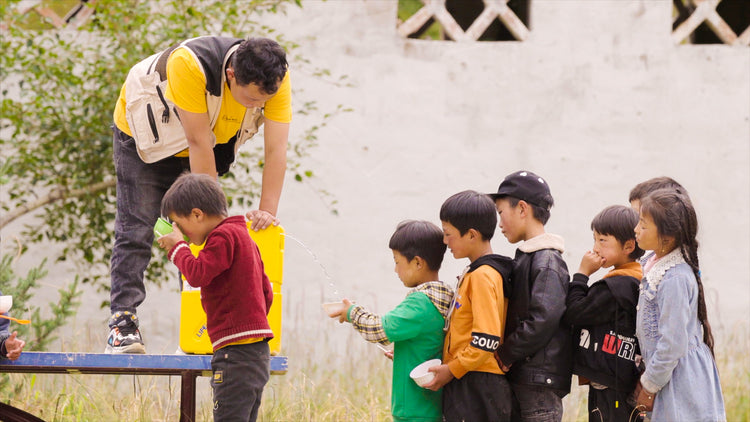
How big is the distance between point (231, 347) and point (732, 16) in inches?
247

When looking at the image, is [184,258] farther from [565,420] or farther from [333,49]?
[333,49]

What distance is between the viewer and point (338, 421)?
4801 millimetres

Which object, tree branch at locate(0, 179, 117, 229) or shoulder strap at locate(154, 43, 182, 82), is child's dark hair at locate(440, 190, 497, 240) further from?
tree branch at locate(0, 179, 117, 229)

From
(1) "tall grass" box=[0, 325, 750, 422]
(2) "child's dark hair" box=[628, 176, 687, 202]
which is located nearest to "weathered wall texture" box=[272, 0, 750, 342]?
(1) "tall grass" box=[0, 325, 750, 422]

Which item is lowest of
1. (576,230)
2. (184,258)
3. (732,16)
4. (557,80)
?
(184,258)

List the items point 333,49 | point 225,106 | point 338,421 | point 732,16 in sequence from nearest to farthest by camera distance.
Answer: point 225,106 → point 338,421 → point 333,49 → point 732,16

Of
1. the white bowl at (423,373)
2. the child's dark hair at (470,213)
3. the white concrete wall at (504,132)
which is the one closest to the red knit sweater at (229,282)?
the white bowl at (423,373)

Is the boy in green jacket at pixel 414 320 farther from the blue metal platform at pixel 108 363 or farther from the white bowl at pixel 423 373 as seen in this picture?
the blue metal platform at pixel 108 363

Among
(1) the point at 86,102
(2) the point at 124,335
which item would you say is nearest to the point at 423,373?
(2) the point at 124,335

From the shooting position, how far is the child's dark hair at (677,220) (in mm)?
3236

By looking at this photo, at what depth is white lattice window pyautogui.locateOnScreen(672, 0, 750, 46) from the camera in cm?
710

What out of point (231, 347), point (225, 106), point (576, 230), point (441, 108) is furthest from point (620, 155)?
point (231, 347)

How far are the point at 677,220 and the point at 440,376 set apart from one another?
1.02 metres

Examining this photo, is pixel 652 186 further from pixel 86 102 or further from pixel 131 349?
pixel 86 102
